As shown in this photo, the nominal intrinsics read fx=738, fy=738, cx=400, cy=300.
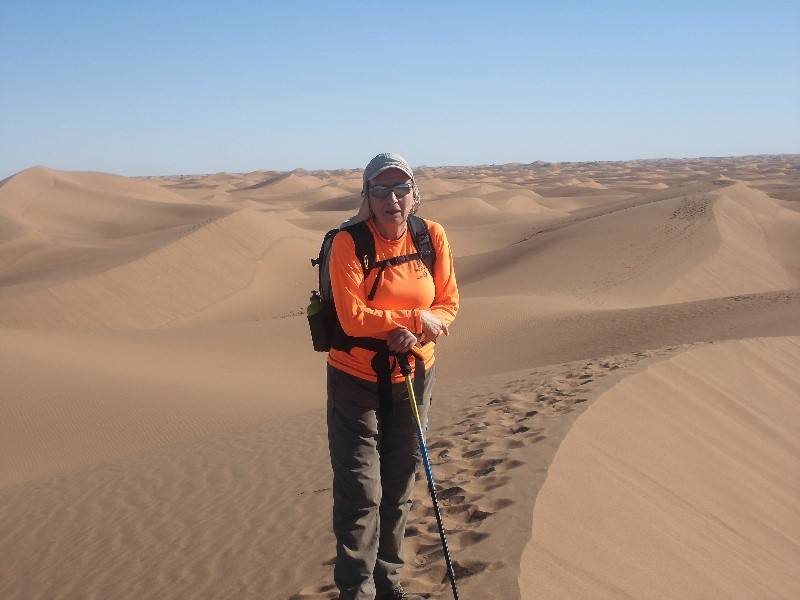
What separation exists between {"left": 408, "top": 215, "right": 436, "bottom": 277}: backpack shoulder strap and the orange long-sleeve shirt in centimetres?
2

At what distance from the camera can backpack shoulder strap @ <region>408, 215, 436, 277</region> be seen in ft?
10.4

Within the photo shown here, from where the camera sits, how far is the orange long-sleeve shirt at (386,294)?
2.98 meters

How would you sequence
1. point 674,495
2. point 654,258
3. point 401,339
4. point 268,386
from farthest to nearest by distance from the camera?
point 654,258, point 268,386, point 674,495, point 401,339

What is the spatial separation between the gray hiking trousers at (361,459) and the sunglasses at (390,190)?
77 centimetres

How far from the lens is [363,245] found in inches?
119

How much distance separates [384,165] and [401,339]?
0.72 m

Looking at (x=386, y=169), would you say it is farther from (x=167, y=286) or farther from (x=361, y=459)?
(x=167, y=286)

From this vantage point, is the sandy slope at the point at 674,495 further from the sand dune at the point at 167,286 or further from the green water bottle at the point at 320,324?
the sand dune at the point at 167,286

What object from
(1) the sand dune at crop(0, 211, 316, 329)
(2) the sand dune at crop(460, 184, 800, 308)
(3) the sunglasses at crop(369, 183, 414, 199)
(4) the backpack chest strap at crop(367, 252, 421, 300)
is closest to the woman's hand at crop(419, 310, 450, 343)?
(4) the backpack chest strap at crop(367, 252, 421, 300)

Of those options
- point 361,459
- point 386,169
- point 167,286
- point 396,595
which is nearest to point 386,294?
point 386,169

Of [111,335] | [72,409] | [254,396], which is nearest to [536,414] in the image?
[254,396]

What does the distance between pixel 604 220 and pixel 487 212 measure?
21.0 m

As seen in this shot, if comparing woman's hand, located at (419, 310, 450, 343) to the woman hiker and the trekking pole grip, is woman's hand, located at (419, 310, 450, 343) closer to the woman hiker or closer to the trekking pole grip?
the woman hiker

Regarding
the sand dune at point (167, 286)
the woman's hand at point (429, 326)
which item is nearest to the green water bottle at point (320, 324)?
the woman's hand at point (429, 326)
